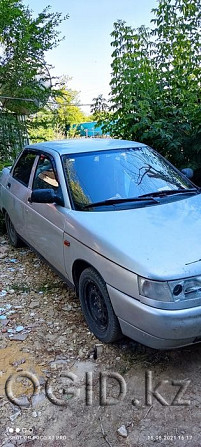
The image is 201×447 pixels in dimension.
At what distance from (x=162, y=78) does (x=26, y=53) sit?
3323mm

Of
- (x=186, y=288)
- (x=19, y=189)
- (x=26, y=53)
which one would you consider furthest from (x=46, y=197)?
(x=26, y=53)

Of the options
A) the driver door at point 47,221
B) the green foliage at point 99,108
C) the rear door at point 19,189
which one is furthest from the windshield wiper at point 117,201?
the green foliage at point 99,108

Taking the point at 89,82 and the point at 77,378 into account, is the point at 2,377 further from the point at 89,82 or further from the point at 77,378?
the point at 89,82

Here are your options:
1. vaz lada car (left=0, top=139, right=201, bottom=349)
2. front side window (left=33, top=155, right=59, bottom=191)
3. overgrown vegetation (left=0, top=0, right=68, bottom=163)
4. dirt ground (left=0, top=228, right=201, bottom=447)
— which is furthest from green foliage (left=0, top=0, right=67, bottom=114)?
dirt ground (left=0, top=228, right=201, bottom=447)

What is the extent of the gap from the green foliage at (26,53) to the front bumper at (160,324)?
6421mm

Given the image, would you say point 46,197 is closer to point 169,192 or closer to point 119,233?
point 119,233

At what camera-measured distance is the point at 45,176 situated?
364cm

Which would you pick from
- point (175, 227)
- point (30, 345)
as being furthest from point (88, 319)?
point (175, 227)

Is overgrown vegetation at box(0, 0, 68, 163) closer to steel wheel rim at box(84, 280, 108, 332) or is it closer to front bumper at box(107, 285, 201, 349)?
steel wheel rim at box(84, 280, 108, 332)

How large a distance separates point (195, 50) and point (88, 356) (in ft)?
17.4

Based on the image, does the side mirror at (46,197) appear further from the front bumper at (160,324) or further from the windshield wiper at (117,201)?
the front bumper at (160,324)

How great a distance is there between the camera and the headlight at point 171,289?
2.11m

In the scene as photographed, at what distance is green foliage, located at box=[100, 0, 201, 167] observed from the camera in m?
5.51

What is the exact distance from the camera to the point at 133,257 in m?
2.25
